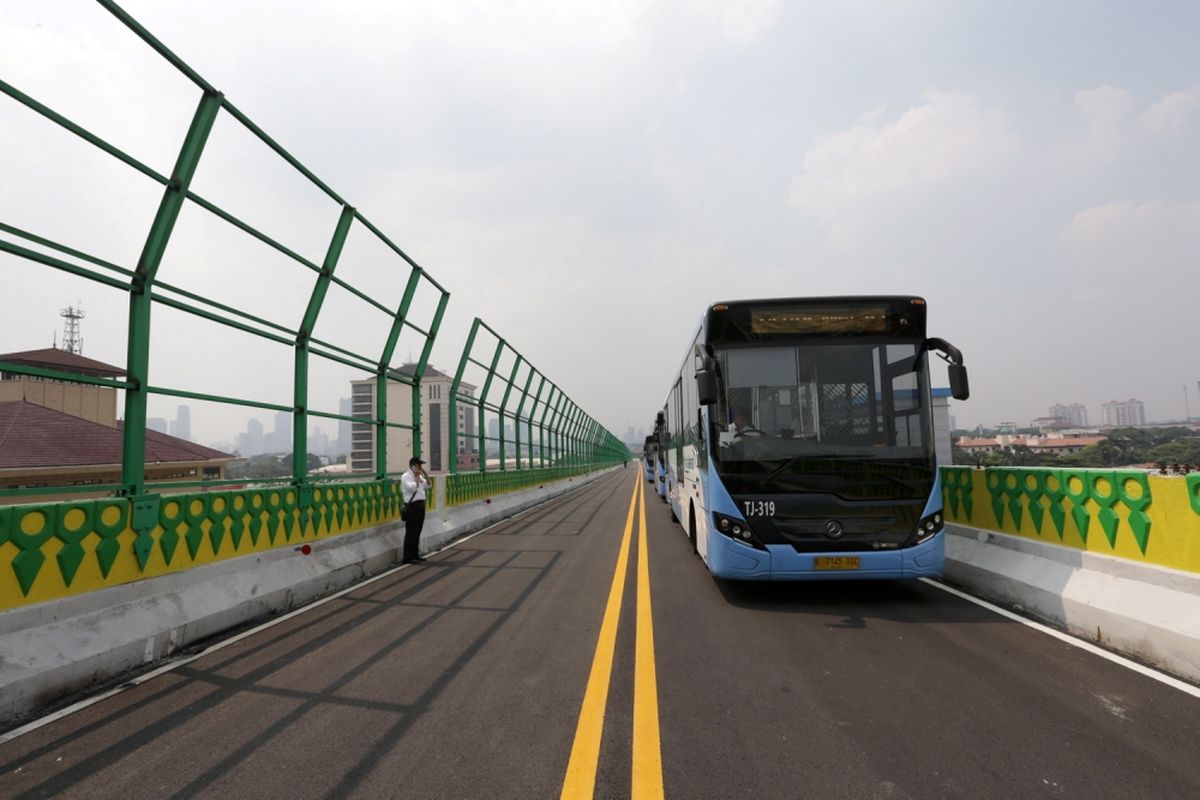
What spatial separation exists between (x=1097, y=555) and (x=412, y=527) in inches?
329

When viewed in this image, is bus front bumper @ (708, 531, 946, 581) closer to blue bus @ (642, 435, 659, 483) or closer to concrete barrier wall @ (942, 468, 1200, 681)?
concrete barrier wall @ (942, 468, 1200, 681)

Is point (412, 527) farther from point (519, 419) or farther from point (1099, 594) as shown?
point (519, 419)

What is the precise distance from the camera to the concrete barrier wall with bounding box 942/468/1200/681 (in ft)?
13.8

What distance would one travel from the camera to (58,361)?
15.0ft

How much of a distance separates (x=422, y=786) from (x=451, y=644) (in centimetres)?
221

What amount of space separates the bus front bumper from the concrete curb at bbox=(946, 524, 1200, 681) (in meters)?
0.77

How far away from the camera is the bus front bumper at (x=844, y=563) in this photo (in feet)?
18.8

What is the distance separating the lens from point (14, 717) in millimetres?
3537

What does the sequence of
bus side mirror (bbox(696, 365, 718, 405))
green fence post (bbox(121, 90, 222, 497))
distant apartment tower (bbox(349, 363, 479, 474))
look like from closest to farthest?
green fence post (bbox(121, 90, 222, 497))
bus side mirror (bbox(696, 365, 718, 405))
distant apartment tower (bbox(349, 363, 479, 474))

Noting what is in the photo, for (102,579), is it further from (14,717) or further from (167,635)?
(14,717)

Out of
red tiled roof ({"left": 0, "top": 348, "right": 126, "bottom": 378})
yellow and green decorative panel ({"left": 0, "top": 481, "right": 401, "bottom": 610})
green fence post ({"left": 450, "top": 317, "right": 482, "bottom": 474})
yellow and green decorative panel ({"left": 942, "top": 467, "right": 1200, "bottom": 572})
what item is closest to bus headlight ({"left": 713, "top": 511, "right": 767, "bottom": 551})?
yellow and green decorative panel ({"left": 942, "top": 467, "right": 1200, "bottom": 572})

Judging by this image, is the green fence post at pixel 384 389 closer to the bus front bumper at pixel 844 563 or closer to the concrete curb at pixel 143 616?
the concrete curb at pixel 143 616

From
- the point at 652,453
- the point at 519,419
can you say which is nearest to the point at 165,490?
the point at 519,419

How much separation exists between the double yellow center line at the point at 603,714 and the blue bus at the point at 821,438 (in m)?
1.52
